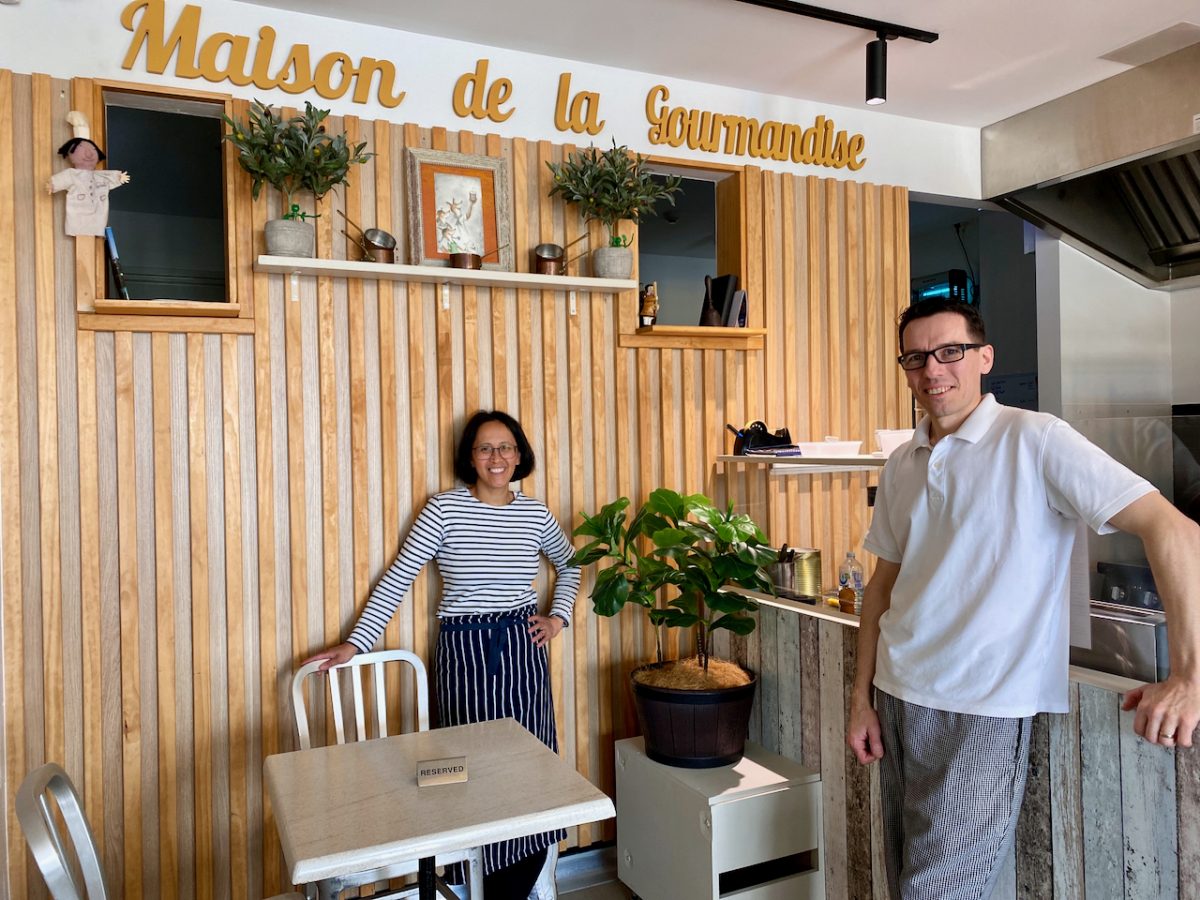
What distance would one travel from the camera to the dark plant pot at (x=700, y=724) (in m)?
2.88

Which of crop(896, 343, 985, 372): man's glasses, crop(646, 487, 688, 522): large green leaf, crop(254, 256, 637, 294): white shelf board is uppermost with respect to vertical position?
crop(254, 256, 637, 294): white shelf board

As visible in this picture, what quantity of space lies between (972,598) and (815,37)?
214cm

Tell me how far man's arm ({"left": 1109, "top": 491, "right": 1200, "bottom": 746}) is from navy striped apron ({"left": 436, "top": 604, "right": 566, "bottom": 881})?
73.3 inches

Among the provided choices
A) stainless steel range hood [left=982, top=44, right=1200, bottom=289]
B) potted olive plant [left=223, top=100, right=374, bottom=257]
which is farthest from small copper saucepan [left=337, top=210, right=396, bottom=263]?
stainless steel range hood [left=982, top=44, right=1200, bottom=289]

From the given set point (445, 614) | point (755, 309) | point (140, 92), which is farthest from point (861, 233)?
point (140, 92)

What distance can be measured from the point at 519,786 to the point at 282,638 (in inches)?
50.7

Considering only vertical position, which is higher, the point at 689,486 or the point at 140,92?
the point at 140,92

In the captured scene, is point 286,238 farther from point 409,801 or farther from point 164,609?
point 409,801

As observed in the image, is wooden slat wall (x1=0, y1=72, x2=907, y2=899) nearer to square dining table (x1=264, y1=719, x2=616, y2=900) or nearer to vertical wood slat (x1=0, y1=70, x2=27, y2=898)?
vertical wood slat (x1=0, y1=70, x2=27, y2=898)

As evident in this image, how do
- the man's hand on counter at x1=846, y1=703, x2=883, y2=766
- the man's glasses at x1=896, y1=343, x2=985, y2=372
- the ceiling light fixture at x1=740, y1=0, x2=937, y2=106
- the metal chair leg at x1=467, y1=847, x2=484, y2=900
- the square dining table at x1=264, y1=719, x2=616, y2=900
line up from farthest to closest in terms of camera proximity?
the ceiling light fixture at x1=740, y1=0, x2=937, y2=106 < the metal chair leg at x1=467, y1=847, x2=484, y2=900 < the man's hand on counter at x1=846, y1=703, x2=883, y2=766 < the man's glasses at x1=896, y1=343, x2=985, y2=372 < the square dining table at x1=264, y1=719, x2=616, y2=900

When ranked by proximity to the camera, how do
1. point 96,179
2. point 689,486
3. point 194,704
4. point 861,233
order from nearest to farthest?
point 96,179
point 194,704
point 689,486
point 861,233

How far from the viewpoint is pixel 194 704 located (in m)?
2.85

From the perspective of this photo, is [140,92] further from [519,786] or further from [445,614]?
[519,786]

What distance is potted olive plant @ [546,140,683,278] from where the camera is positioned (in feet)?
10.6
